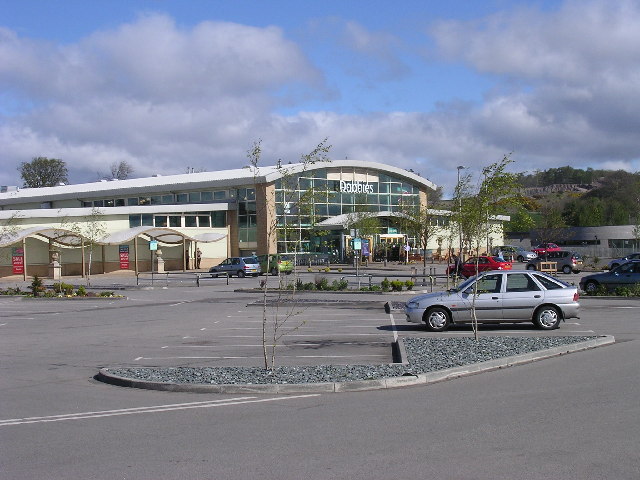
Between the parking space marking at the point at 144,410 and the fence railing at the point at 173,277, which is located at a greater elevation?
the fence railing at the point at 173,277

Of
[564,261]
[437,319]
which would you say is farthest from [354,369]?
[564,261]

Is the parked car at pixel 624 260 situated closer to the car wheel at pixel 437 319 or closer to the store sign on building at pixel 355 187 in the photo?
the car wheel at pixel 437 319

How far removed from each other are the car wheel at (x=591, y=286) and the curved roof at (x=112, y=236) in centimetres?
3376

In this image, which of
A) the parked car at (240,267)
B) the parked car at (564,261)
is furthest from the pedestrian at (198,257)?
the parked car at (564,261)

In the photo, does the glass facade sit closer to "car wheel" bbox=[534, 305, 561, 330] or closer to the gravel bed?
"car wheel" bbox=[534, 305, 561, 330]

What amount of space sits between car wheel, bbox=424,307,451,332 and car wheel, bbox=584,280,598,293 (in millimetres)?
13418

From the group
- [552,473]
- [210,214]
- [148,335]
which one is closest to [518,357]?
[552,473]

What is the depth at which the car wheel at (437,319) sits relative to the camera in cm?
1842

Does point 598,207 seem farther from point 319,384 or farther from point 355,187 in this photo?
point 319,384

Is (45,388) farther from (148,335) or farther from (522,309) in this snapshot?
(522,309)

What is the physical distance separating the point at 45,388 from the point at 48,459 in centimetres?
485

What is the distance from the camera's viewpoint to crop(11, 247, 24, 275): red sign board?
5166cm

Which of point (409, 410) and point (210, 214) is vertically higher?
point (210, 214)

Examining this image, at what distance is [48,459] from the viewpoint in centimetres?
739
